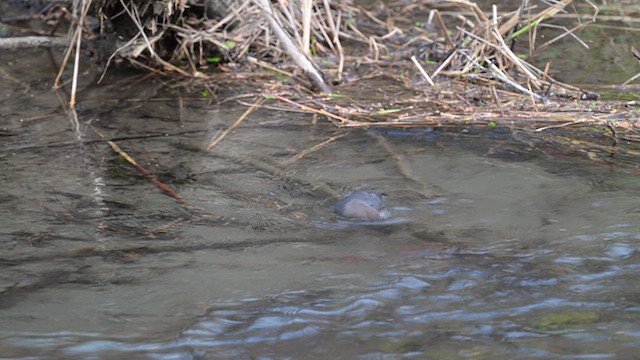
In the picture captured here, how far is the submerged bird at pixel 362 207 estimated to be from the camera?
12.6 feet

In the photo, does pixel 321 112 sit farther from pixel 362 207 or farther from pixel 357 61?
pixel 362 207

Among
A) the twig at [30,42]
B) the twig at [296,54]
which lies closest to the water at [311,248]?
the twig at [296,54]

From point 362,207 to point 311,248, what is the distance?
383mm

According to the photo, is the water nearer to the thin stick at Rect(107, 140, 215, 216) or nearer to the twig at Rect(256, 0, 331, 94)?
the thin stick at Rect(107, 140, 215, 216)

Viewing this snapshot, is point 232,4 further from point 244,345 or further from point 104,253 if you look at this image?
point 244,345

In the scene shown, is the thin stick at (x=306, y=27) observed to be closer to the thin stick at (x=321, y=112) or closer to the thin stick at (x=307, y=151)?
the thin stick at (x=321, y=112)

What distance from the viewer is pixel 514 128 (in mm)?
5086

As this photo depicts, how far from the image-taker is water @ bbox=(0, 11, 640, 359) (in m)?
2.88

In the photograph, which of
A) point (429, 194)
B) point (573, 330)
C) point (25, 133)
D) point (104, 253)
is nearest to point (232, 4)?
point (25, 133)

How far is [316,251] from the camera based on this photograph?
11.6ft

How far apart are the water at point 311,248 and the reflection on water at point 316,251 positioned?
1 cm

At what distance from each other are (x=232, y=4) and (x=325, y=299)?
4191 millimetres

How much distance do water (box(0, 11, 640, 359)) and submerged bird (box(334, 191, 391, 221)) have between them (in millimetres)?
49

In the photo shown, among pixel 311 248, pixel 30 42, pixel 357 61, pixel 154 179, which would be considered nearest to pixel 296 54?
pixel 357 61
